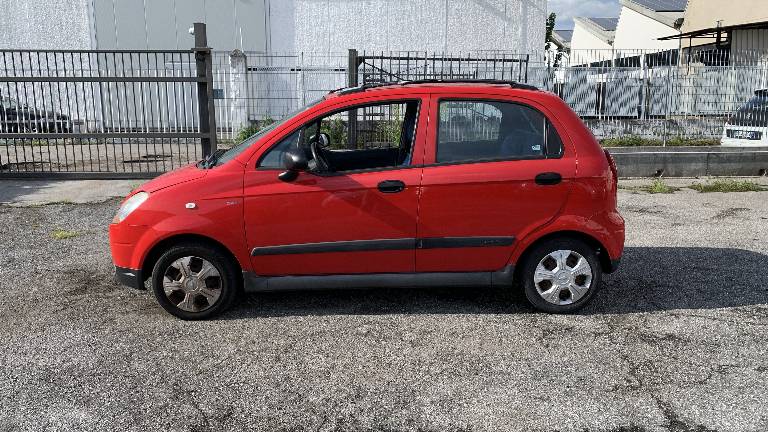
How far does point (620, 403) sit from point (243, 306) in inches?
109

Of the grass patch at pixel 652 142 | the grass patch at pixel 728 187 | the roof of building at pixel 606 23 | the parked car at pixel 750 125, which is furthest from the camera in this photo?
the roof of building at pixel 606 23

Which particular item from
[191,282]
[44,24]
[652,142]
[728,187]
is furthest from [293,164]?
[44,24]

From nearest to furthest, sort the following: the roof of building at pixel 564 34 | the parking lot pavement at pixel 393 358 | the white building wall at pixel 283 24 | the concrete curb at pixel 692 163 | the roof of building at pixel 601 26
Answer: the parking lot pavement at pixel 393 358
the concrete curb at pixel 692 163
the white building wall at pixel 283 24
the roof of building at pixel 601 26
the roof of building at pixel 564 34

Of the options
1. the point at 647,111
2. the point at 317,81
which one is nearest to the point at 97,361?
the point at 317,81

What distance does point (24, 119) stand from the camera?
1068 centimetres

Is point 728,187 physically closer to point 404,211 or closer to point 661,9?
point 404,211

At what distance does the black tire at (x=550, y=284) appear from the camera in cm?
459

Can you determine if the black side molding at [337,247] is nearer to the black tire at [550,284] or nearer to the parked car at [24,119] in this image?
the black tire at [550,284]

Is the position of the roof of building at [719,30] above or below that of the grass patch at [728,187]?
above

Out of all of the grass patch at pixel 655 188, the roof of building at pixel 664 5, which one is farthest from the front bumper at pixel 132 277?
the roof of building at pixel 664 5

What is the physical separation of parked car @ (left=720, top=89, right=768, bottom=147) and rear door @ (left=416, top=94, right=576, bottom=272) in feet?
29.9

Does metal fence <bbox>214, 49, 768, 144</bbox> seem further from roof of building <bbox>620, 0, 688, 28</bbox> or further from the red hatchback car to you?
roof of building <bbox>620, 0, 688, 28</bbox>

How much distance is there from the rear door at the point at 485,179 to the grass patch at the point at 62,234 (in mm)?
4486

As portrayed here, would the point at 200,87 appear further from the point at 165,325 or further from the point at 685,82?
the point at 685,82
